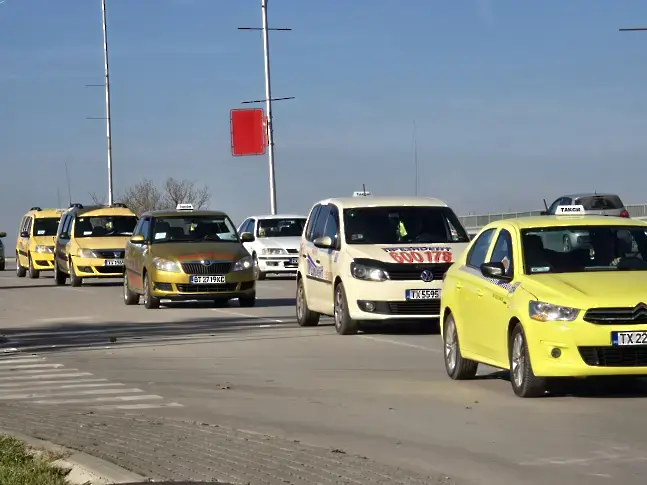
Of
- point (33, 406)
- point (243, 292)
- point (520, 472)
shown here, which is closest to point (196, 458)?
point (520, 472)

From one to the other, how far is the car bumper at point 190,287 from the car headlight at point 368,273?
7204mm

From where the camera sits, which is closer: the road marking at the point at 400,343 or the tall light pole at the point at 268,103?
the road marking at the point at 400,343

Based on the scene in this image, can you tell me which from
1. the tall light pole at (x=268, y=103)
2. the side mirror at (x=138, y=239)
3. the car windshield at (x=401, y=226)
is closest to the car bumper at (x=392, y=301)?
the car windshield at (x=401, y=226)

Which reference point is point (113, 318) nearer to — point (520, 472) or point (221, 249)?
point (221, 249)

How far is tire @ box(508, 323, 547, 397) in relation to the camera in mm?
12289

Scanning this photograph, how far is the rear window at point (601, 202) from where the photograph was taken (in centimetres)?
Answer: 4650

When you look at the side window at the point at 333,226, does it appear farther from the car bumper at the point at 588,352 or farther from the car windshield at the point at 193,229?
the car bumper at the point at 588,352

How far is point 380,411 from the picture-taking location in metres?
12.0

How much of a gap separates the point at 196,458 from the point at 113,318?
16175 millimetres

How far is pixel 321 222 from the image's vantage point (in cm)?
2183

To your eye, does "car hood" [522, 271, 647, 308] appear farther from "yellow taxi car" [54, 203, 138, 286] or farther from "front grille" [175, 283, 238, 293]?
"yellow taxi car" [54, 203, 138, 286]

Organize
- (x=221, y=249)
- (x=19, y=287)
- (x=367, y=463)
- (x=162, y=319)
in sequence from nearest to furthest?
1. (x=367, y=463)
2. (x=162, y=319)
3. (x=221, y=249)
4. (x=19, y=287)

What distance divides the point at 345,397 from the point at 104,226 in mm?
26362

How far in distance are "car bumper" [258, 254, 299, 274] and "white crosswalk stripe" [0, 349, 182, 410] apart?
23576mm
